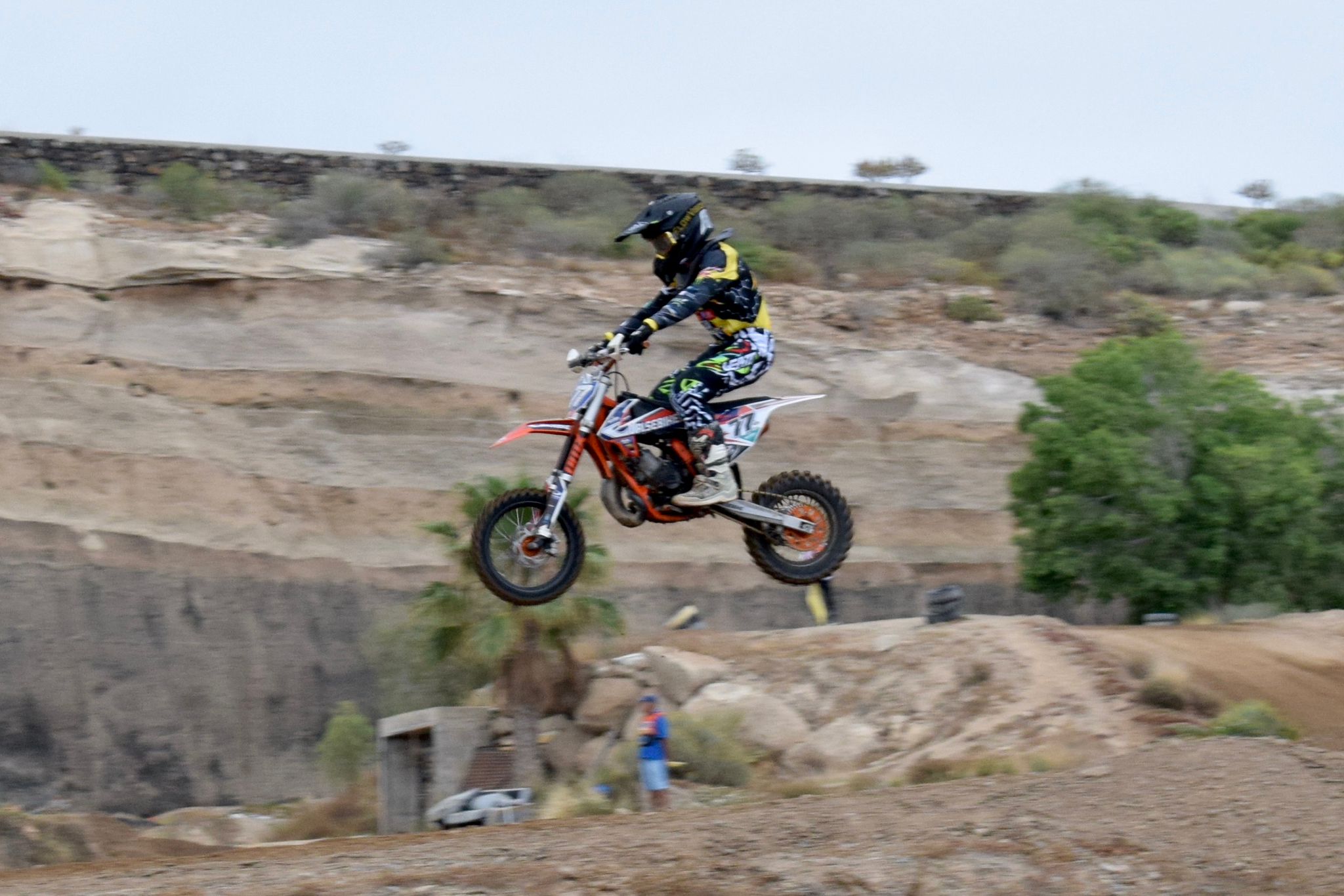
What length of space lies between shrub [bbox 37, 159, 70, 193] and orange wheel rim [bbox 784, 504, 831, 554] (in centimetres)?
2572

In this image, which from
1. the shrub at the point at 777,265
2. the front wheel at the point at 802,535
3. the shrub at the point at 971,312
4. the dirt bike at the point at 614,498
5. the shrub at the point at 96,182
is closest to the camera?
the dirt bike at the point at 614,498

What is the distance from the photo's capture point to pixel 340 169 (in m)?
36.5

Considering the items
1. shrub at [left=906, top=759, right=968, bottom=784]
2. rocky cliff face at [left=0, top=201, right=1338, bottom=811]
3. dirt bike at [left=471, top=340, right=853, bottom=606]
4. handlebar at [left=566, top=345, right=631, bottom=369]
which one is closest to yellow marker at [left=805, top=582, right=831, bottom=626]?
rocky cliff face at [left=0, top=201, right=1338, bottom=811]

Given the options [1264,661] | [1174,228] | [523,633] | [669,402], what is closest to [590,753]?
[523,633]

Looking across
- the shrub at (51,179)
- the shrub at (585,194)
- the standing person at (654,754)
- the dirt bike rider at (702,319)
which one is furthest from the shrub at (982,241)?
the dirt bike rider at (702,319)

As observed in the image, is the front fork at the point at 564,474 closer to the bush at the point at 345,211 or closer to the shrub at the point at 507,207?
the bush at the point at 345,211

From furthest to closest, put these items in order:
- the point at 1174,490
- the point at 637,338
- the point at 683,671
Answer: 1. the point at 1174,490
2. the point at 683,671
3. the point at 637,338

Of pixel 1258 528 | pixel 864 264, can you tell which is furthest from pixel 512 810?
pixel 864 264

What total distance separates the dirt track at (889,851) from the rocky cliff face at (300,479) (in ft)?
52.7

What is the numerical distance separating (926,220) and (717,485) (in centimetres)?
3045

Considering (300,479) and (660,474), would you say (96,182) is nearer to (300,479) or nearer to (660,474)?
(300,479)

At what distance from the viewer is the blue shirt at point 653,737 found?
57.9ft

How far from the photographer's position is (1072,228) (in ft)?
128

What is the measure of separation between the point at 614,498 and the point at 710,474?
817 mm
